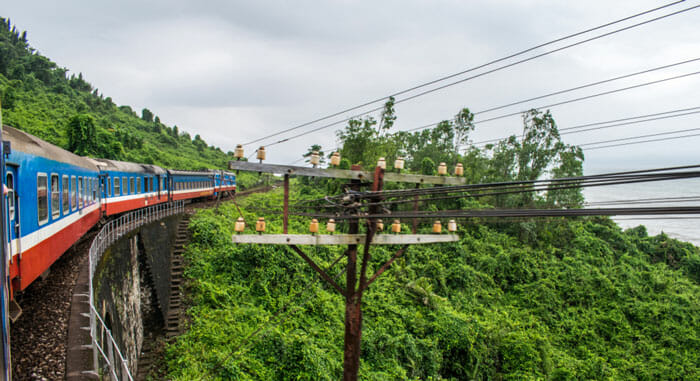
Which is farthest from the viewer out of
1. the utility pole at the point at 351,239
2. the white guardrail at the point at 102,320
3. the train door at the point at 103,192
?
the train door at the point at 103,192

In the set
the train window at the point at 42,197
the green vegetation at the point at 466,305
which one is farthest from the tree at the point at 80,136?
the train window at the point at 42,197

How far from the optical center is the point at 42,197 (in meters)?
6.45

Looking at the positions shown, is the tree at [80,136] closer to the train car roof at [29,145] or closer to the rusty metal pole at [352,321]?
the train car roof at [29,145]

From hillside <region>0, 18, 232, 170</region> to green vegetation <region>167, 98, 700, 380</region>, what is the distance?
16120 millimetres

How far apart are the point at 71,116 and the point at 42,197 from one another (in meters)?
33.6

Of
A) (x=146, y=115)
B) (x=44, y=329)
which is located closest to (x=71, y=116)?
(x=44, y=329)

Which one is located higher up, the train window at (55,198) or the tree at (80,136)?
the tree at (80,136)

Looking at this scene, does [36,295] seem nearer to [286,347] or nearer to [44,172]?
[44,172]

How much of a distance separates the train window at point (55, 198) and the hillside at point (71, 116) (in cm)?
2611

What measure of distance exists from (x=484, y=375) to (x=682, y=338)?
41.2ft

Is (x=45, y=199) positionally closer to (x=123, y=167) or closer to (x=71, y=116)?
(x=123, y=167)

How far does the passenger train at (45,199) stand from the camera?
5.18 meters

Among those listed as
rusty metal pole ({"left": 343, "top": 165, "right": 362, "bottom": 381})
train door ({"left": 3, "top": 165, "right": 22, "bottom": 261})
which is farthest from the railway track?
rusty metal pole ({"left": 343, "top": 165, "right": 362, "bottom": 381})

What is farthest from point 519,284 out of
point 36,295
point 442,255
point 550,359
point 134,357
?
point 36,295
